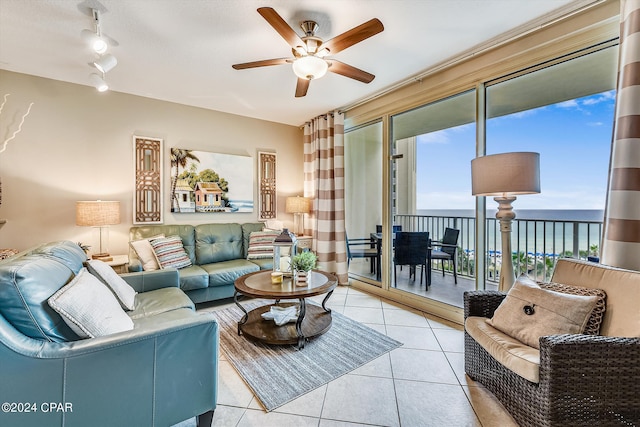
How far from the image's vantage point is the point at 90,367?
117 cm

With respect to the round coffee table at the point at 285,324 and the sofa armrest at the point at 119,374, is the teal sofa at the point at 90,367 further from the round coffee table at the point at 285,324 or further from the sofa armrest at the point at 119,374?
the round coffee table at the point at 285,324

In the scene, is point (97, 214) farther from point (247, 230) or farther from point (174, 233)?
point (247, 230)

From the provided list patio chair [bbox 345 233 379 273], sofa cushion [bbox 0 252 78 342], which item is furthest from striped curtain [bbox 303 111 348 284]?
sofa cushion [bbox 0 252 78 342]

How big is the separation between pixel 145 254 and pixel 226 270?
86 cm

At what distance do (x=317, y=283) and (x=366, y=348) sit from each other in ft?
2.16

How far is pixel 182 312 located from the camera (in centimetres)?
197

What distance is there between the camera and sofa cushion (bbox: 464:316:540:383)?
1337 millimetres

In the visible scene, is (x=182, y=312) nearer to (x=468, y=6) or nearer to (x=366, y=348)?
(x=366, y=348)

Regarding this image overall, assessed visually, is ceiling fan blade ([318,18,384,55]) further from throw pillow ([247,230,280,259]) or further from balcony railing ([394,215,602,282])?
throw pillow ([247,230,280,259])

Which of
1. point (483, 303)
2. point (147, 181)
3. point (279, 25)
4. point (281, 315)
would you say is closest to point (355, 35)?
point (279, 25)

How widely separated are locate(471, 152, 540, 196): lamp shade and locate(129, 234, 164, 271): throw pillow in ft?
10.7

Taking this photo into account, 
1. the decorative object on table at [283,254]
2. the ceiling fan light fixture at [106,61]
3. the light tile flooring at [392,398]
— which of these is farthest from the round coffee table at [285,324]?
the ceiling fan light fixture at [106,61]

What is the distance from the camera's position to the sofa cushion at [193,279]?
2.97 m

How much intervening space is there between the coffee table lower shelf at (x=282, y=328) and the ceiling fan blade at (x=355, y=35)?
7.31 ft
